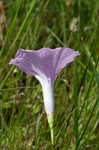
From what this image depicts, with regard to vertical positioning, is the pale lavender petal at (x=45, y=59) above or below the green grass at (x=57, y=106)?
above

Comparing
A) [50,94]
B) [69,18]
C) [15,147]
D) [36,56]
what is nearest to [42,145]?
[15,147]

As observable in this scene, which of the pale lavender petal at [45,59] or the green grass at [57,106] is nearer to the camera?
the pale lavender petal at [45,59]

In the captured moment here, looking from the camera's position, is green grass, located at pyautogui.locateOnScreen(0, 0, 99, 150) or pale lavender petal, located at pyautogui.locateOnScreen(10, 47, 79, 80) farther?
green grass, located at pyautogui.locateOnScreen(0, 0, 99, 150)

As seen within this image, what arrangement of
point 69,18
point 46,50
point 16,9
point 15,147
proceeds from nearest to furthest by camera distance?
1. point 46,50
2. point 15,147
3. point 16,9
4. point 69,18

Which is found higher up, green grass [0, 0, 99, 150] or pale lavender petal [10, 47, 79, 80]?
pale lavender petal [10, 47, 79, 80]

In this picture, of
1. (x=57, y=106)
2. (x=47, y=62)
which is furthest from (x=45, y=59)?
(x=57, y=106)

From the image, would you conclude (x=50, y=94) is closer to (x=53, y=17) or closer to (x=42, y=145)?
(x=42, y=145)

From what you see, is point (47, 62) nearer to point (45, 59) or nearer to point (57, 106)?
point (45, 59)

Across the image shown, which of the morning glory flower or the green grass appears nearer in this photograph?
the morning glory flower
